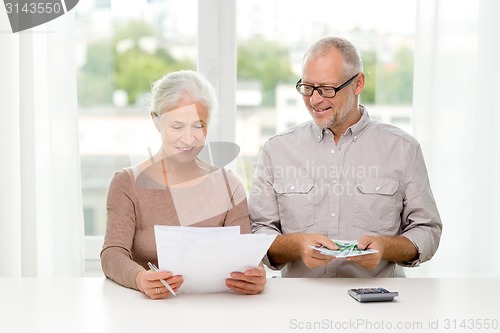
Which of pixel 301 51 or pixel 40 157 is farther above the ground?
pixel 301 51

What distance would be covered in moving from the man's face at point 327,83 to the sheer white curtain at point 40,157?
1085 mm

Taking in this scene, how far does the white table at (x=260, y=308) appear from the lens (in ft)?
5.27

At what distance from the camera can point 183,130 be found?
2260 mm

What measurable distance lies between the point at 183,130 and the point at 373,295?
2.78ft

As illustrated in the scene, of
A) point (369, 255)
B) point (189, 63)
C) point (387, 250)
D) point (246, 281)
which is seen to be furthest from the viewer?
point (189, 63)

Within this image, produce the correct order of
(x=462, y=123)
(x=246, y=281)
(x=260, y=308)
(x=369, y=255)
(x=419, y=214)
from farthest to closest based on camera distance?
1. (x=462, y=123)
2. (x=419, y=214)
3. (x=369, y=255)
4. (x=246, y=281)
5. (x=260, y=308)

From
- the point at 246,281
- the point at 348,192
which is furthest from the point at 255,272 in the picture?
the point at 348,192

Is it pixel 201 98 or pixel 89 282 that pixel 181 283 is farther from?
pixel 201 98

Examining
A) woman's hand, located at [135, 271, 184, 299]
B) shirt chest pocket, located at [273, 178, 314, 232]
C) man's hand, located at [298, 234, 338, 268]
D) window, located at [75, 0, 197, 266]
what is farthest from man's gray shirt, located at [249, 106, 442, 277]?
window, located at [75, 0, 197, 266]

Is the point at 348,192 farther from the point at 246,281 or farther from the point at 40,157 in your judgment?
the point at 40,157

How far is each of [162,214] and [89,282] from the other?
0.33m

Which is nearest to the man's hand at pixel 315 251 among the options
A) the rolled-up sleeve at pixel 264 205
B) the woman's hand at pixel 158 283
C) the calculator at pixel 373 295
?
the calculator at pixel 373 295

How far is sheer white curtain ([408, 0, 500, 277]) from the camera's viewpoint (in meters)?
2.86

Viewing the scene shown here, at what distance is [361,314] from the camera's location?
169cm
